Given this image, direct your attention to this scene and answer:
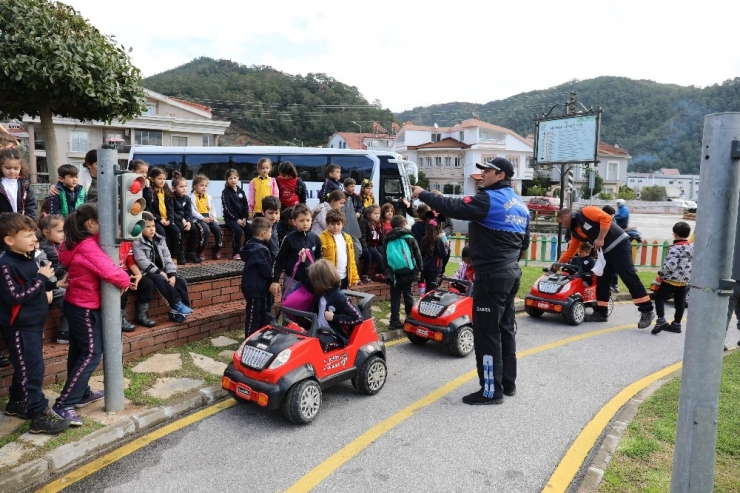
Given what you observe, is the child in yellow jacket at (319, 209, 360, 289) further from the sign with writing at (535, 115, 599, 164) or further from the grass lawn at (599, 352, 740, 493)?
the sign with writing at (535, 115, 599, 164)

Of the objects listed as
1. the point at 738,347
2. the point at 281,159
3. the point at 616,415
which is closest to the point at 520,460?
the point at 616,415

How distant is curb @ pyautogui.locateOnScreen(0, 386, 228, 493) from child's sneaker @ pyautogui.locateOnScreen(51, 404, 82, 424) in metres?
0.21

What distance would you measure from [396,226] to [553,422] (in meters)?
3.62

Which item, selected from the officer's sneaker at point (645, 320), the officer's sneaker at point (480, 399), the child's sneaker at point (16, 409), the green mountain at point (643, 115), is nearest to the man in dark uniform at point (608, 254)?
the officer's sneaker at point (645, 320)

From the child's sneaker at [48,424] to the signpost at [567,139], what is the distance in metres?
12.3

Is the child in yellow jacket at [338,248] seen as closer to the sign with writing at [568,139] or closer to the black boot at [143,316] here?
the black boot at [143,316]

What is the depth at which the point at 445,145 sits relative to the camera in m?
58.2

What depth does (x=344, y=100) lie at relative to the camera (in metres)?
75.1

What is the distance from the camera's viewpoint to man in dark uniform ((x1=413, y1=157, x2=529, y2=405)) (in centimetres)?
486

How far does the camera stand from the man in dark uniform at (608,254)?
810 cm

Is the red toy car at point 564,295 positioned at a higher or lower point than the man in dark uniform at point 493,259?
lower

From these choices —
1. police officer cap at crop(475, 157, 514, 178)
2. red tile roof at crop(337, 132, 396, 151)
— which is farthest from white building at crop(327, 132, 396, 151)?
police officer cap at crop(475, 157, 514, 178)

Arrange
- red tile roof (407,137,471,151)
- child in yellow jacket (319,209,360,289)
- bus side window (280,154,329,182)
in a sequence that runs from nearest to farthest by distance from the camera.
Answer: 1. child in yellow jacket (319,209,360,289)
2. bus side window (280,154,329,182)
3. red tile roof (407,137,471,151)

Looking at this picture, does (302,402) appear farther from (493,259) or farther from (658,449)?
(658,449)
